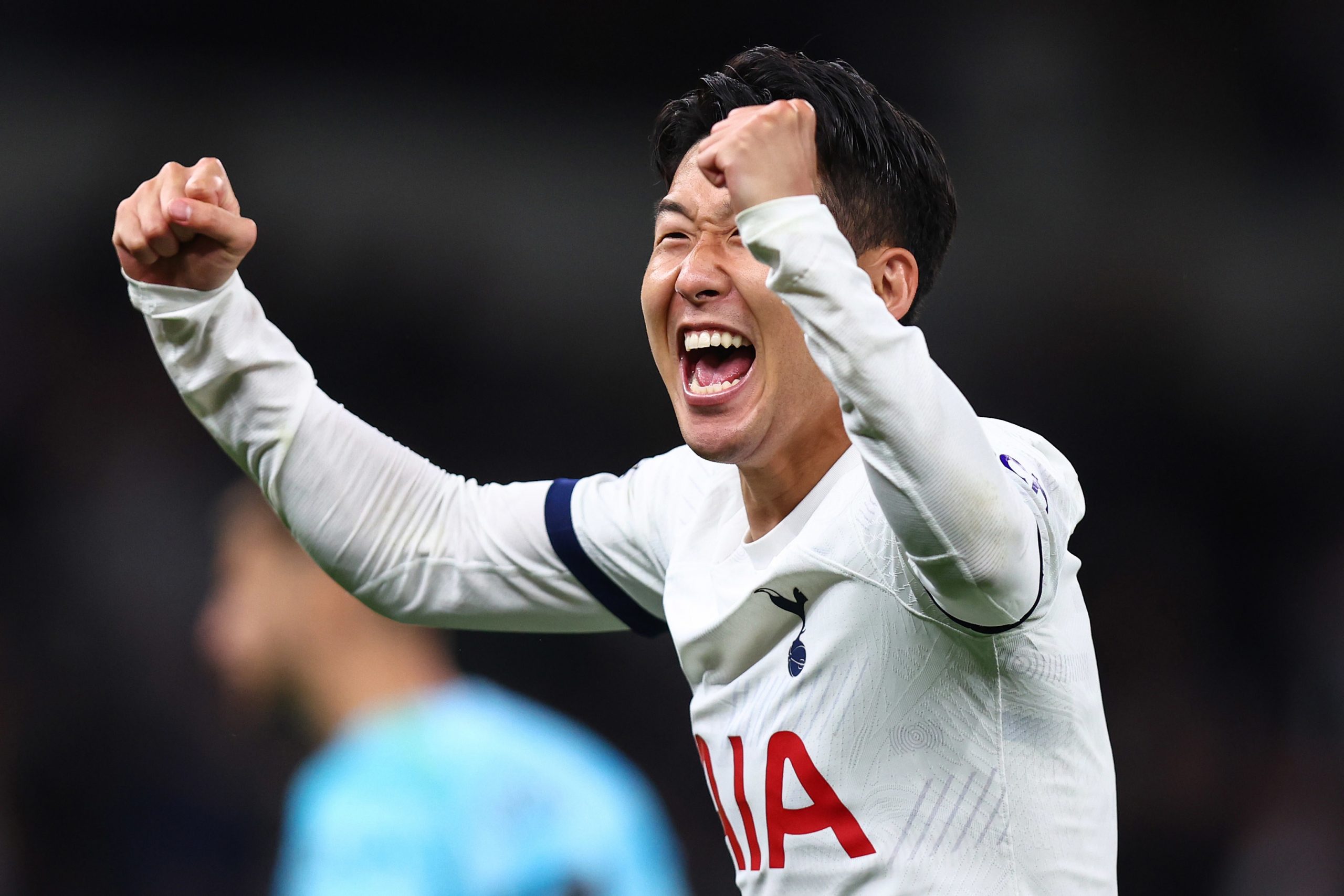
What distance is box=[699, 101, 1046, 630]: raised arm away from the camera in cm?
67

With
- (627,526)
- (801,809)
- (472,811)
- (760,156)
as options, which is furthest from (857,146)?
(472,811)

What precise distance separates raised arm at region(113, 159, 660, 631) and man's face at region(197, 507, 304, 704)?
31.9 inches

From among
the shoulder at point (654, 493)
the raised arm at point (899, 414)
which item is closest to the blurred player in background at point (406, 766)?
the shoulder at point (654, 493)

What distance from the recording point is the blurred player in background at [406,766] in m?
1.90

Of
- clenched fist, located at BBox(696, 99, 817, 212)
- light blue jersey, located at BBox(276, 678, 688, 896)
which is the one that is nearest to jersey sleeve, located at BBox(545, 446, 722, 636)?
clenched fist, located at BBox(696, 99, 817, 212)

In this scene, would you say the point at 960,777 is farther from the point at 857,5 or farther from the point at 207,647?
the point at 857,5

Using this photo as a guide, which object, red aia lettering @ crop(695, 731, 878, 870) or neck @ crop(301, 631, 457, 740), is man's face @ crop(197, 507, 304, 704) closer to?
Result: neck @ crop(301, 631, 457, 740)

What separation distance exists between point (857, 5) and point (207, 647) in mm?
1515

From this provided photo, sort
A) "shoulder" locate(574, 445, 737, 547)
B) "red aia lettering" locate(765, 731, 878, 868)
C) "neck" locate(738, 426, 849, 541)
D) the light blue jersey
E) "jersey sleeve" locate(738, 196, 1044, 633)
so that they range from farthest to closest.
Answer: the light blue jersey → "shoulder" locate(574, 445, 737, 547) → "neck" locate(738, 426, 849, 541) → "red aia lettering" locate(765, 731, 878, 868) → "jersey sleeve" locate(738, 196, 1044, 633)

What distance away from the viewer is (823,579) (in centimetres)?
90

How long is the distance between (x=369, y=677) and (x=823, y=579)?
1.27m

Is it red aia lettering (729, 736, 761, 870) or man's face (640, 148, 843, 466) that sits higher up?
man's face (640, 148, 843, 466)

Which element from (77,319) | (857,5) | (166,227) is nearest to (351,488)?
(166,227)

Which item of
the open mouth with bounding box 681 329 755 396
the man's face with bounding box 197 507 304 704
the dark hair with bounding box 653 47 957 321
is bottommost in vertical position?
the man's face with bounding box 197 507 304 704
